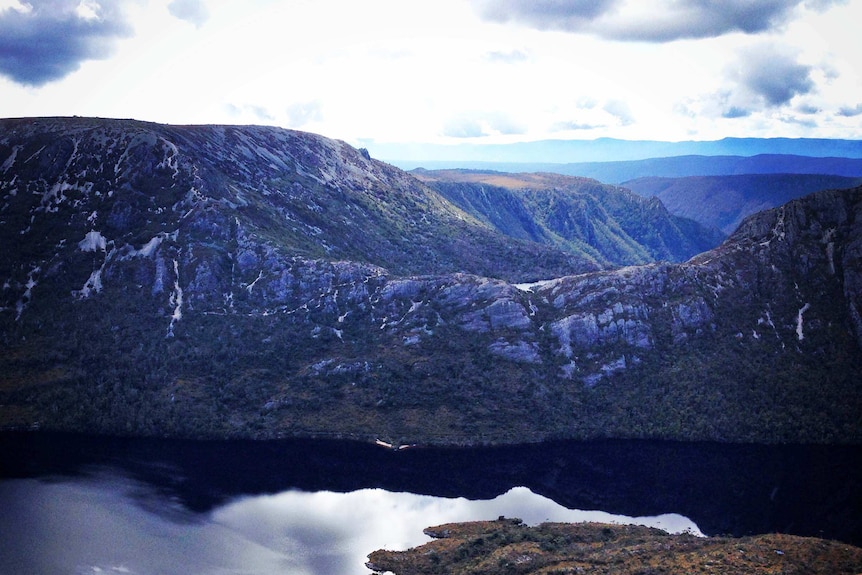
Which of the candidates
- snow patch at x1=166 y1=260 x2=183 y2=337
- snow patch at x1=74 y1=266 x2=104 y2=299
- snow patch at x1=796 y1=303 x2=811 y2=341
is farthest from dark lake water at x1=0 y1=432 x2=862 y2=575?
snow patch at x1=74 y1=266 x2=104 y2=299

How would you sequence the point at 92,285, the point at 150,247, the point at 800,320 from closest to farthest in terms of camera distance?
the point at 800,320
the point at 92,285
the point at 150,247

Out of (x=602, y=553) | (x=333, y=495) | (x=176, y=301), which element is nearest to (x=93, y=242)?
(x=176, y=301)

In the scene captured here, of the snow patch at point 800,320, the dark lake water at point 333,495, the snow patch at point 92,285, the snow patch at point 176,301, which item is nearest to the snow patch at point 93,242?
the snow patch at point 92,285

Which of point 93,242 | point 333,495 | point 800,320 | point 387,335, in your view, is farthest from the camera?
point 93,242

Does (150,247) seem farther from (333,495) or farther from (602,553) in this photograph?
(602,553)

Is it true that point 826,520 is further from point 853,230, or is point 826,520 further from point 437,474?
point 853,230

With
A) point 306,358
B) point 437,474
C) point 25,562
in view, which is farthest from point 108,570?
point 306,358

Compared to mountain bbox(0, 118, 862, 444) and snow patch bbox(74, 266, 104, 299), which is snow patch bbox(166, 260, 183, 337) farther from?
snow patch bbox(74, 266, 104, 299)
